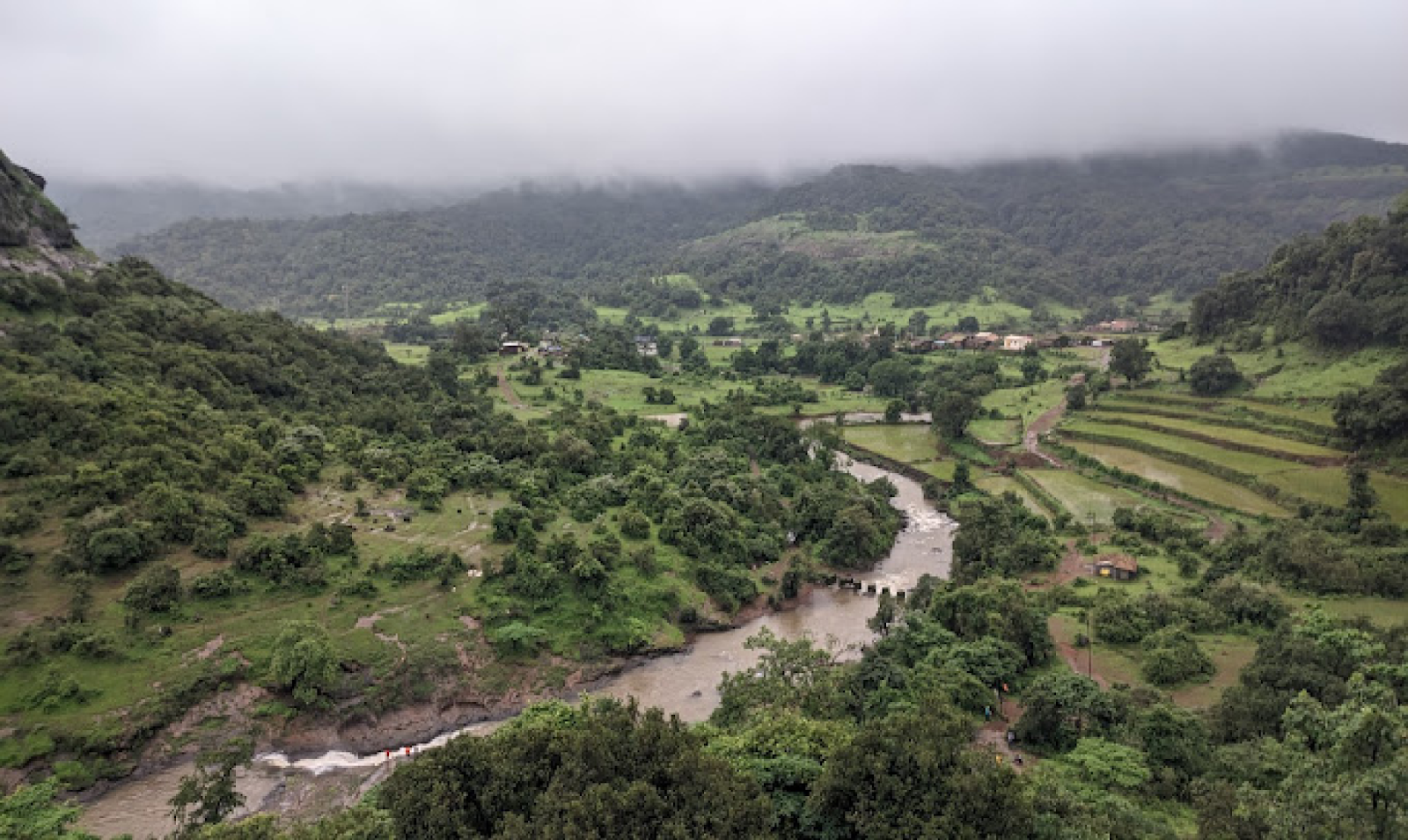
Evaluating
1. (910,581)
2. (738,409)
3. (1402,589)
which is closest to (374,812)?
(910,581)

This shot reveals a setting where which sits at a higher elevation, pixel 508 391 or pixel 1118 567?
pixel 508 391

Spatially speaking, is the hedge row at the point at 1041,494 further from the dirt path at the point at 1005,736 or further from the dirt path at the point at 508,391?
the dirt path at the point at 508,391

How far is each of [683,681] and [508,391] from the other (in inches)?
1910

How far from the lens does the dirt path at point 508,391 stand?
232 feet

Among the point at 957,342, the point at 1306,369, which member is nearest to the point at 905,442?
the point at 1306,369

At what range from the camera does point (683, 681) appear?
33.0 m

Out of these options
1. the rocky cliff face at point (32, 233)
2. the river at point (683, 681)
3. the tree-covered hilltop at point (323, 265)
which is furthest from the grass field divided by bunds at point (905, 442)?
the tree-covered hilltop at point (323, 265)

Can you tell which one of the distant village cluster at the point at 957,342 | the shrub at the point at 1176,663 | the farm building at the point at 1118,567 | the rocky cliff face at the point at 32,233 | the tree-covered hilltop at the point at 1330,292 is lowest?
the farm building at the point at 1118,567

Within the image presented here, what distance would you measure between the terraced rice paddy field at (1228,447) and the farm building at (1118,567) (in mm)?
11094

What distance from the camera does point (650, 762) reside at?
16172 mm

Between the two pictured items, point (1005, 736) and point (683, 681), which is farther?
point (683, 681)

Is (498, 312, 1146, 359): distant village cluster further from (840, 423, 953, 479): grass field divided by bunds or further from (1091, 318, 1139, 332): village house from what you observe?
(840, 423, 953, 479): grass field divided by bunds

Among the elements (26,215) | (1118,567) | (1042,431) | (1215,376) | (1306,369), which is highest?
(26,215)

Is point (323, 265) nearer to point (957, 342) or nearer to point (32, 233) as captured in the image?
point (32, 233)
